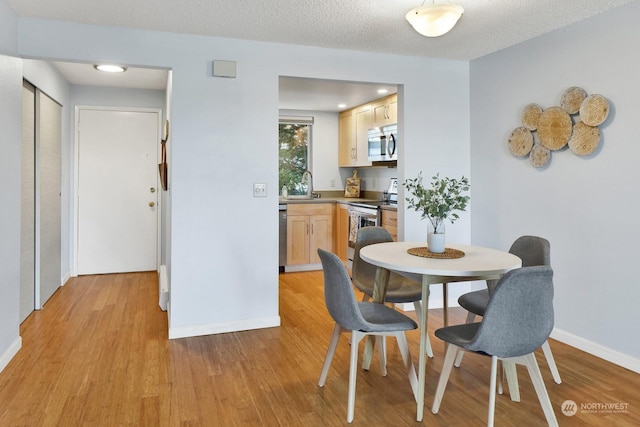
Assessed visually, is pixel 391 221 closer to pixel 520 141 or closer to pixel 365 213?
pixel 365 213

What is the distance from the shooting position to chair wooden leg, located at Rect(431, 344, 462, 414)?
2100 millimetres

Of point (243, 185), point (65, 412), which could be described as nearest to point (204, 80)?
point (243, 185)

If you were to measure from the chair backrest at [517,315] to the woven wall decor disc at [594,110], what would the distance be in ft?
4.89

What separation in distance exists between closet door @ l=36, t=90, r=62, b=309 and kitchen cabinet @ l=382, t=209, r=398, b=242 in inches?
127

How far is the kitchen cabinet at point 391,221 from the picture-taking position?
4430 mm

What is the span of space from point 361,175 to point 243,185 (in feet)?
10.9

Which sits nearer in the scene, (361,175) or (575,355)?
(575,355)

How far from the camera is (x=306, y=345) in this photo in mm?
3102

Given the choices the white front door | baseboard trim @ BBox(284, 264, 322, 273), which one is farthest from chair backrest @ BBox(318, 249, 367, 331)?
the white front door

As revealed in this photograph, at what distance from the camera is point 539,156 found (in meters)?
3.29

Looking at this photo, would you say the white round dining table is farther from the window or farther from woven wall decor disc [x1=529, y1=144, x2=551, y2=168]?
the window

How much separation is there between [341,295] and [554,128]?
2085 mm

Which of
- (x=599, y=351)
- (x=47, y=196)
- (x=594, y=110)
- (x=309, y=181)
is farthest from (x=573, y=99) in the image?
(x=47, y=196)

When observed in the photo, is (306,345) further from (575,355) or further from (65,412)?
(575,355)
